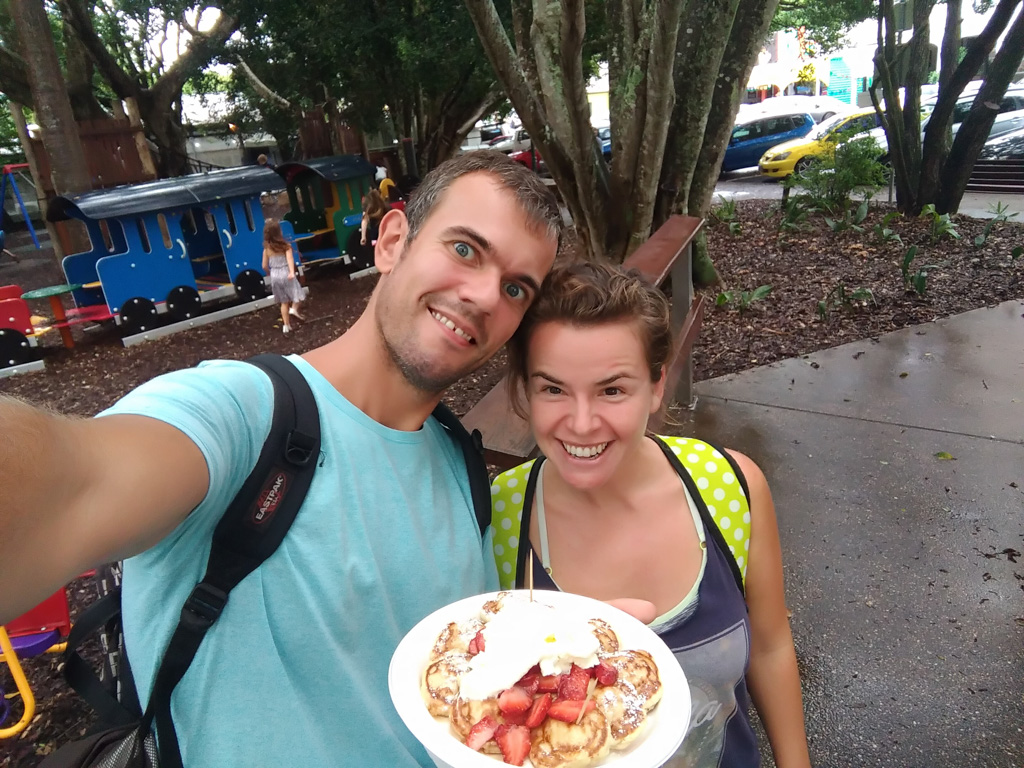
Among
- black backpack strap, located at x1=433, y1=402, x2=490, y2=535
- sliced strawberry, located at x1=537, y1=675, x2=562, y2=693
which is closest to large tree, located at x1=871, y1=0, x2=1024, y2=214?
black backpack strap, located at x1=433, y1=402, x2=490, y2=535

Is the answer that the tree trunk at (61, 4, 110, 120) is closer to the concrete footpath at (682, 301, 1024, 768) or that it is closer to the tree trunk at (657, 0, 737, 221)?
the tree trunk at (657, 0, 737, 221)

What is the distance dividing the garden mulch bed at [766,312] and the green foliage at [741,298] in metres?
0.08

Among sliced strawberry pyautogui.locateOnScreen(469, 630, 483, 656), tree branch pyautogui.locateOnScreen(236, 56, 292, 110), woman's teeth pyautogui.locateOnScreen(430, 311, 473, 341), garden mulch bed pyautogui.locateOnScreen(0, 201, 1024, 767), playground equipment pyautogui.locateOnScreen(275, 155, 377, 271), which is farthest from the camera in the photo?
tree branch pyautogui.locateOnScreen(236, 56, 292, 110)

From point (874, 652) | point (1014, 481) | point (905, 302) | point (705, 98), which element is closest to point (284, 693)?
point (874, 652)

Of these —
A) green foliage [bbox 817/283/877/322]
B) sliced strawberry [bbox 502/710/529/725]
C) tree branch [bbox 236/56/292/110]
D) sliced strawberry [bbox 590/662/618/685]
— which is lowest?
green foliage [bbox 817/283/877/322]

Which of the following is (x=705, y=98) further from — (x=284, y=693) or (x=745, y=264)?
(x=284, y=693)

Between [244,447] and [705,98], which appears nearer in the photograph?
[244,447]

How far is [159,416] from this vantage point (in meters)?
1.14

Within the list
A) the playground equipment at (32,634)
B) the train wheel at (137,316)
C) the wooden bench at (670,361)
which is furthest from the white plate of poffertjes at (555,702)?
the train wheel at (137,316)

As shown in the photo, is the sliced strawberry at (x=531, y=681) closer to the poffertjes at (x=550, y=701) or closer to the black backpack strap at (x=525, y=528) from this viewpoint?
the poffertjes at (x=550, y=701)

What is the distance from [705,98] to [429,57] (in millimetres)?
8279

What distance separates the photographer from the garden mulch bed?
6.84m

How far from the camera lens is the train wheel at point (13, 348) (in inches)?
312

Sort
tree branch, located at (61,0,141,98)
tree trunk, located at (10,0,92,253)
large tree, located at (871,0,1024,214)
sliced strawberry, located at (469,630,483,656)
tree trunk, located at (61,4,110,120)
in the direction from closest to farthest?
sliced strawberry, located at (469,630,483,656) < tree trunk, located at (10,0,92,253) < large tree, located at (871,0,1024,214) < tree branch, located at (61,0,141,98) < tree trunk, located at (61,4,110,120)
